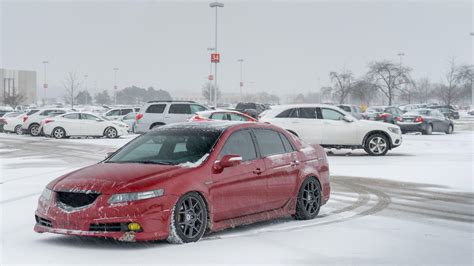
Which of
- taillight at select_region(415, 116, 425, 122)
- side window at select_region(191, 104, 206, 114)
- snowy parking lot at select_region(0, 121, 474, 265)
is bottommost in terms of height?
snowy parking lot at select_region(0, 121, 474, 265)

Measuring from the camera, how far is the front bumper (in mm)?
7973

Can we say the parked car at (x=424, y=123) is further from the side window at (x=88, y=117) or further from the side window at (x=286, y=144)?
the side window at (x=286, y=144)

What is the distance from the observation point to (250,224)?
396 inches

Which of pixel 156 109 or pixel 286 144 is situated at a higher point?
pixel 286 144

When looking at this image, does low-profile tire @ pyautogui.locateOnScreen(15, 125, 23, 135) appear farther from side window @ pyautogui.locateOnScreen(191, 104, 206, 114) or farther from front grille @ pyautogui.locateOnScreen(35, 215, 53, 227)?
front grille @ pyautogui.locateOnScreen(35, 215, 53, 227)

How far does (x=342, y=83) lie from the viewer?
92.8 m

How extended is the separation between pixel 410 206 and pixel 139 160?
16.4ft

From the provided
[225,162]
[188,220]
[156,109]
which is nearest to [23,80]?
[156,109]

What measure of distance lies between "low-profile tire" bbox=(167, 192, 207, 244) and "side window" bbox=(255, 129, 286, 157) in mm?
1553

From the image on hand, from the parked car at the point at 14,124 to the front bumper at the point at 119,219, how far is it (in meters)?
33.8

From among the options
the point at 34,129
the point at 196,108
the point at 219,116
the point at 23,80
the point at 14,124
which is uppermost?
the point at 23,80

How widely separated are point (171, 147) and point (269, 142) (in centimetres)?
140

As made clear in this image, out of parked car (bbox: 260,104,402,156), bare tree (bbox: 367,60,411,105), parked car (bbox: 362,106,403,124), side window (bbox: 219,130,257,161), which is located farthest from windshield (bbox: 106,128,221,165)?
bare tree (bbox: 367,60,411,105)

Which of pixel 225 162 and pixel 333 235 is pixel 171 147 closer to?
pixel 225 162
